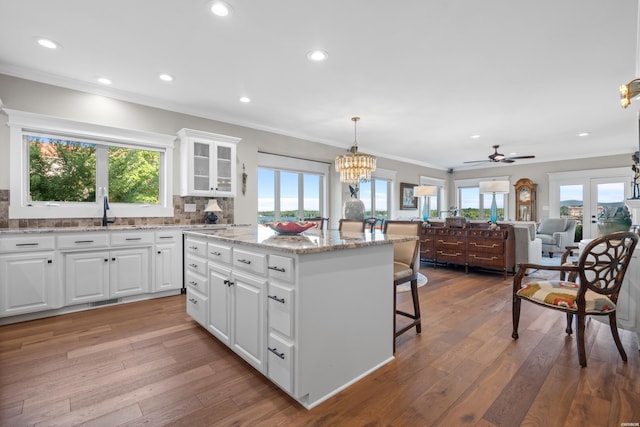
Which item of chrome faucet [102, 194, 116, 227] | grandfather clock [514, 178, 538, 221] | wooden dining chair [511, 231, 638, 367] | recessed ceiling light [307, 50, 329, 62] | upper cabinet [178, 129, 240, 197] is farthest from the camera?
grandfather clock [514, 178, 538, 221]

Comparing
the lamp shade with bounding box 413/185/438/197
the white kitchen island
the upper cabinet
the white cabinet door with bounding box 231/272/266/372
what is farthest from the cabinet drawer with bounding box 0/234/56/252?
the lamp shade with bounding box 413/185/438/197

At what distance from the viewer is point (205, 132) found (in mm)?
4117

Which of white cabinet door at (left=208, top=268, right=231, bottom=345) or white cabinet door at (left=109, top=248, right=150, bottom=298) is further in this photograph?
white cabinet door at (left=109, top=248, right=150, bottom=298)

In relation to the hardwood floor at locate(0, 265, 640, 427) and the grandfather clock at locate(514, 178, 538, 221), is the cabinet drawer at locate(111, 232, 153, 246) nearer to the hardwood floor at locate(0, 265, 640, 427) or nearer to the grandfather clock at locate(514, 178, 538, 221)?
the hardwood floor at locate(0, 265, 640, 427)

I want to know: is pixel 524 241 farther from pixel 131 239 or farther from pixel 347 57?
pixel 131 239

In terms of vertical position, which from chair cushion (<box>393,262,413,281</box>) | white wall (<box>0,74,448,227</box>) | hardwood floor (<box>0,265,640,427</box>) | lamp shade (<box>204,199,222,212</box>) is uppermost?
white wall (<box>0,74,448,227</box>)

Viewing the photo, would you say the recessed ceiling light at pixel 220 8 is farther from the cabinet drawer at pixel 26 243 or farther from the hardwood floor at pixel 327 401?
the cabinet drawer at pixel 26 243

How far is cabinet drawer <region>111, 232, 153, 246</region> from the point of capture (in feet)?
10.8

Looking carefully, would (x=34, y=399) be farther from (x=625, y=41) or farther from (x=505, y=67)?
(x=625, y=41)

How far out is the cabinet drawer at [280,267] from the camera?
5.24ft

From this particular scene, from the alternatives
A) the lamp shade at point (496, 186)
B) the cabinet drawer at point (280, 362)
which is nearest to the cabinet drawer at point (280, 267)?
the cabinet drawer at point (280, 362)

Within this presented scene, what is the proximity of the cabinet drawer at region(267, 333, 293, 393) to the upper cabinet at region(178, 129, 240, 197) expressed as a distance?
2.91 metres

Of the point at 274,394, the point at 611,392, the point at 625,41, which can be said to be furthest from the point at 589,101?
the point at 274,394

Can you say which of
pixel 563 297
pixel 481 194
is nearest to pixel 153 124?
pixel 563 297
